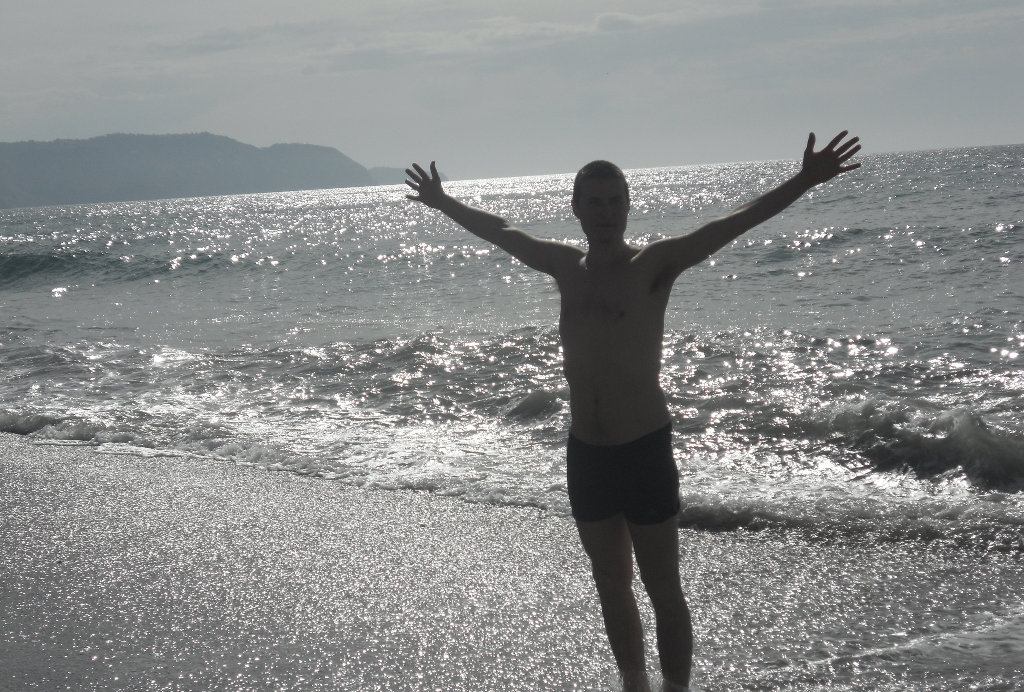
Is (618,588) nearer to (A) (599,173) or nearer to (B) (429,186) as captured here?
(A) (599,173)

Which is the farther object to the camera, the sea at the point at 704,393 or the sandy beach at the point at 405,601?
the sea at the point at 704,393

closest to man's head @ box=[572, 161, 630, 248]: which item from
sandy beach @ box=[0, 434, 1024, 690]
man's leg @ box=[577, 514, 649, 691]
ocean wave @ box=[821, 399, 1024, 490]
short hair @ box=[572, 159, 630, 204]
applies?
short hair @ box=[572, 159, 630, 204]

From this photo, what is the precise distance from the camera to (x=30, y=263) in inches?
1117

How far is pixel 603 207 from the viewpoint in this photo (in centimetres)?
297

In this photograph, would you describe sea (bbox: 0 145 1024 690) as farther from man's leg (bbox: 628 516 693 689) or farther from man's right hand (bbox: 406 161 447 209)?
man's right hand (bbox: 406 161 447 209)

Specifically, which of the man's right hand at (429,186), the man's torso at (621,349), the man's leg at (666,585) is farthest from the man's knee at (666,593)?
the man's right hand at (429,186)

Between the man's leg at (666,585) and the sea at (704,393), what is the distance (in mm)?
565

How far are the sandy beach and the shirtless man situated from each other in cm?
67

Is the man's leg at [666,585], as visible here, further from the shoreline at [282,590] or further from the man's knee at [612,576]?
the shoreline at [282,590]

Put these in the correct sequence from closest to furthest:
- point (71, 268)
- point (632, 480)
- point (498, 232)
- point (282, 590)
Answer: point (632, 480)
point (498, 232)
point (282, 590)
point (71, 268)

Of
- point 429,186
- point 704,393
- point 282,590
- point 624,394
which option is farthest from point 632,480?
point 704,393

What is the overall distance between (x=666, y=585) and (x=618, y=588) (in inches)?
7.3

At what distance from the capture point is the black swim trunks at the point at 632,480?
9.91 ft

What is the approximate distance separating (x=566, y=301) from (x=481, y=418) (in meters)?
5.22
